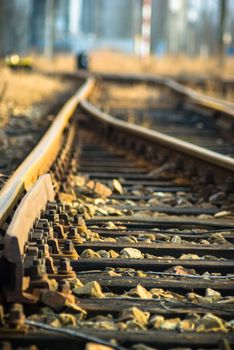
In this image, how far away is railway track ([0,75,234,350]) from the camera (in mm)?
2916

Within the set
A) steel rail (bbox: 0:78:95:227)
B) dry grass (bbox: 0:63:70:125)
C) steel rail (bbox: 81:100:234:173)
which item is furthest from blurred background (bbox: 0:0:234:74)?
steel rail (bbox: 0:78:95:227)

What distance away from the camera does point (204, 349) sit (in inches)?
112

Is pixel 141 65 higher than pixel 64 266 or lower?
lower

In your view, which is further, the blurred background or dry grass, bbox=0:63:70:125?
the blurred background

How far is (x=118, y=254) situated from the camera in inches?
162

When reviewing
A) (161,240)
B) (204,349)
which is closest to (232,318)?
(204,349)

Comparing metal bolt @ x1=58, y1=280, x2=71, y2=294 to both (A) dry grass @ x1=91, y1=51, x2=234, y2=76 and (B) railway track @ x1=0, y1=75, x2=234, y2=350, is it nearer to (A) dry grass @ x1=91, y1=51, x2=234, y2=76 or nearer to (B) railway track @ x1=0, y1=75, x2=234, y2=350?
(B) railway track @ x1=0, y1=75, x2=234, y2=350

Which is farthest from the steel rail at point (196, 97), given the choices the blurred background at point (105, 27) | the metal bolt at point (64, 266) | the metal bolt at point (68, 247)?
the blurred background at point (105, 27)

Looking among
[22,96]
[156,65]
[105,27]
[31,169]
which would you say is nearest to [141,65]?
[156,65]

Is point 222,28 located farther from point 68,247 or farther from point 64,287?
point 64,287

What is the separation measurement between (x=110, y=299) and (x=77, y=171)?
145 inches

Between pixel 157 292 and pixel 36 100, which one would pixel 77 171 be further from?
pixel 36 100

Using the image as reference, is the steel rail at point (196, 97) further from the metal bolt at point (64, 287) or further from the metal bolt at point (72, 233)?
the metal bolt at point (64, 287)

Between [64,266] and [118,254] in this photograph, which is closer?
[64,266]
